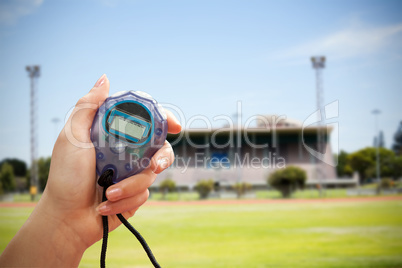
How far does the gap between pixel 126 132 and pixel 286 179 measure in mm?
28806

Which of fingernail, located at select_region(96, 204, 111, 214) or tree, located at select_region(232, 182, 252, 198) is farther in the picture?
tree, located at select_region(232, 182, 252, 198)

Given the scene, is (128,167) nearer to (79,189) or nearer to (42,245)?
(79,189)

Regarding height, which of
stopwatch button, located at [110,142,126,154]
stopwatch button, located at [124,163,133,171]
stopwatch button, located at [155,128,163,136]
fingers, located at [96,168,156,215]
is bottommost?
fingers, located at [96,168,156,215]

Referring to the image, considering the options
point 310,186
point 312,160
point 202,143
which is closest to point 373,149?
point 312,160

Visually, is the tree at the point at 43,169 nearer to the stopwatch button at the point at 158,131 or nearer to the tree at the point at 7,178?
the tree at the point at 7,178

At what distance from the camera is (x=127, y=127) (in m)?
1.64

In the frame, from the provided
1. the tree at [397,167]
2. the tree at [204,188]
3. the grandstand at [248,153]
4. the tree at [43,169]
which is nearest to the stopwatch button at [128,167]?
the tree at [204,188]

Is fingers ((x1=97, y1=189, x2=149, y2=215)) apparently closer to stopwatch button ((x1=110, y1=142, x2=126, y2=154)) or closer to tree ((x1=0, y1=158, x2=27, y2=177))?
stopwatch button ((x1=110, y1=142, x2=126, y2=154))

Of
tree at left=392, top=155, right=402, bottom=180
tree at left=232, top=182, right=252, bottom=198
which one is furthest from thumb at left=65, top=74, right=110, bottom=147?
tree at left=392, top=155, right=402, bottom=180

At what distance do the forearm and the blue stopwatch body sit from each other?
298 mm

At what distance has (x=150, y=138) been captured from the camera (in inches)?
65.4

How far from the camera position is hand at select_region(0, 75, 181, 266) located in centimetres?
161

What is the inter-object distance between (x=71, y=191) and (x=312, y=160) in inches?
1705

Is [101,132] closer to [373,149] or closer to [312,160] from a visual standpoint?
[312,160]
